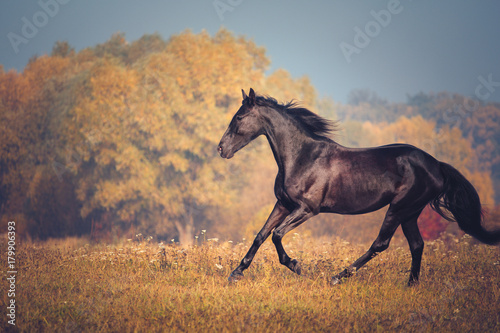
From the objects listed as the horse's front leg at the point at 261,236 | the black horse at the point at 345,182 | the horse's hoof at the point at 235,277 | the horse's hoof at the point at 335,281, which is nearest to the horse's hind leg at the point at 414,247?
the black horse at the point at 345,182

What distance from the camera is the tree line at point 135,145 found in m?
28.8

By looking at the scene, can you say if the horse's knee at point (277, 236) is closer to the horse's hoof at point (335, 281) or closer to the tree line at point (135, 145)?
the horse's hoof at point (335, 281)

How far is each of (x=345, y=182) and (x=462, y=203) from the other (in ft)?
5.95

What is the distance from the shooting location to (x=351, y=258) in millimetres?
8148

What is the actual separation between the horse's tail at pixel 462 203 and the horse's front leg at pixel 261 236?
7.50ft

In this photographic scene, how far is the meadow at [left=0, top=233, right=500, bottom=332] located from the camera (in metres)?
4.83

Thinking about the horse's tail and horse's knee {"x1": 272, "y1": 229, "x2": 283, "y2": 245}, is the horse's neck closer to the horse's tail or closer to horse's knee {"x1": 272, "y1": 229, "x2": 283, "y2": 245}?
horse's knee {"x1": 272, "y1": 229, "x2": 283, "y2": 245}

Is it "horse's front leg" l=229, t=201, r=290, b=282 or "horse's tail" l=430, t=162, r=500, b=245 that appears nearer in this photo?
"horse's front leg" l=229, t=201, r=290, b=282

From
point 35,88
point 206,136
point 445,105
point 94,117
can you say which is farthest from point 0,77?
point 445,105

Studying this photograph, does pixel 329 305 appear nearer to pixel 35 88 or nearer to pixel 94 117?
pixel 94 117

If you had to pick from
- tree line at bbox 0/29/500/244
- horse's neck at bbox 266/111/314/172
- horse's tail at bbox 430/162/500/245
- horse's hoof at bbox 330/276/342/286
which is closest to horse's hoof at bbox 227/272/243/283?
horse's hoof at bbox 330/276/342/286

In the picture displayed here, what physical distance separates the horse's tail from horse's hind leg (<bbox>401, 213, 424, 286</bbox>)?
1.46ft

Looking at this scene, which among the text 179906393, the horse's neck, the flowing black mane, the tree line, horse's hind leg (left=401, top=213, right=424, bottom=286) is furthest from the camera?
the tree line

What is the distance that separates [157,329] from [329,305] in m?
2.08
